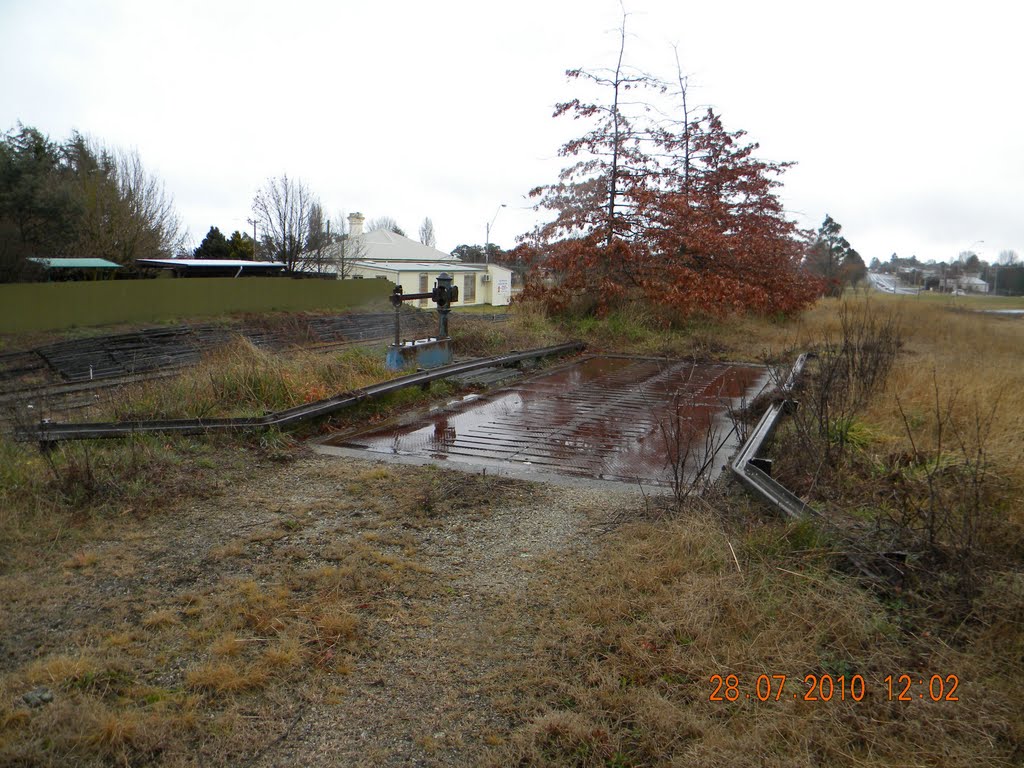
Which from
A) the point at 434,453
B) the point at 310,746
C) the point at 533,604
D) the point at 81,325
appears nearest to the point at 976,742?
the point at 533,604

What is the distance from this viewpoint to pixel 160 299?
23.4 metres

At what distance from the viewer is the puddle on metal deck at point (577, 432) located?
20.7ft

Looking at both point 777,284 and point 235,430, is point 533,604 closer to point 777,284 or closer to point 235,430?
point 235,430

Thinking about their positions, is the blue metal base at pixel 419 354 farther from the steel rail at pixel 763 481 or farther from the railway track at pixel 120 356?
the steel rail at pixel 763 481

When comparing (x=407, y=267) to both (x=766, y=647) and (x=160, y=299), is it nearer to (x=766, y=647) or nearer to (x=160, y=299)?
(x=160, y=299)

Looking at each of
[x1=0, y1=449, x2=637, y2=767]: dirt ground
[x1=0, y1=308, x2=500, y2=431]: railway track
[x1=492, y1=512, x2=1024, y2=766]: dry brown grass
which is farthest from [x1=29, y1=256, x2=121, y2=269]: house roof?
[x1=492, y1=512, x2=1024, y2=766]: dry brown grass

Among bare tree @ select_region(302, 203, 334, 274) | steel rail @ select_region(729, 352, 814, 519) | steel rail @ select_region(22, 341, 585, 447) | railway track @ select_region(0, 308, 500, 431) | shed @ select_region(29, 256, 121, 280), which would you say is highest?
bare tree @ select_region(302, 203, 334, 274)

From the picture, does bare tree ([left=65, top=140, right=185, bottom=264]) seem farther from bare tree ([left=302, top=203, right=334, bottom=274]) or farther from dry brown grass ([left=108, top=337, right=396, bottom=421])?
dry brown grass ([left=108, top=337, right=396, bottom=421])

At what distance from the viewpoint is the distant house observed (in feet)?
136

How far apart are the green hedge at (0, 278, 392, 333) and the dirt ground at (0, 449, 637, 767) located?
17145 millimetres

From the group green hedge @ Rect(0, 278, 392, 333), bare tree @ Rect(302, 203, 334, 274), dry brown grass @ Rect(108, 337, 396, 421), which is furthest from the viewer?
bare tree @ Rect(302, 203, 334, 274)

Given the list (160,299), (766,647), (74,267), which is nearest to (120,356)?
(160,299)

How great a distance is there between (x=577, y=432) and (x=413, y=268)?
36109 millimetres

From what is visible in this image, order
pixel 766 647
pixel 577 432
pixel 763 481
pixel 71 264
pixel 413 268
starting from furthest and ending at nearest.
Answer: pixel 413 268 → pixel 71 264 → pixel 577 432 → pixel 763 481 → pixel 766 647
